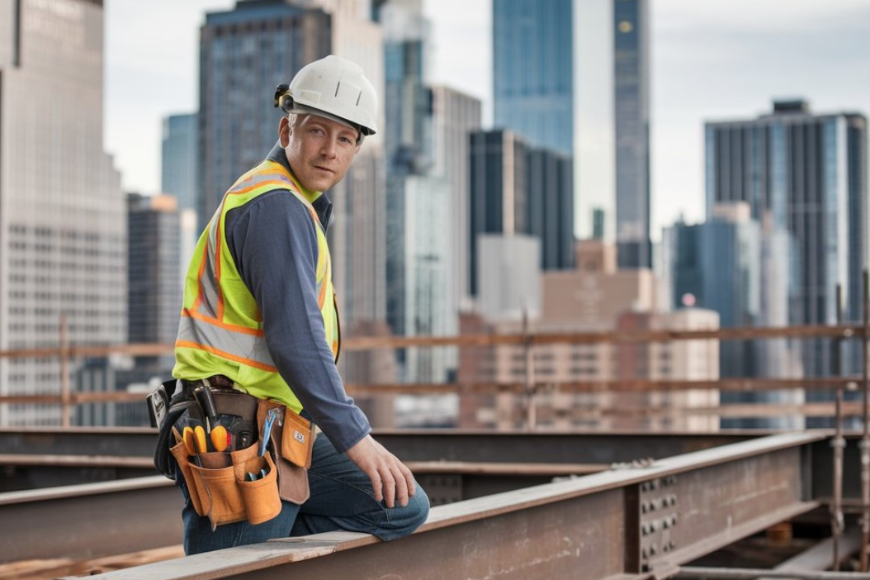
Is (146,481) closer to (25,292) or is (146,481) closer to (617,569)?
(617,569)

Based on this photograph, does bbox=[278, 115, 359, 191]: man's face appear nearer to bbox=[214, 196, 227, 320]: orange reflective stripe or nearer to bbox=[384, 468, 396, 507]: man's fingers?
bbox=[214, 196, 227, 320]: orange reflective stripe

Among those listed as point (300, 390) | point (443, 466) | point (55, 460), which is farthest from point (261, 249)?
point (55, 460)

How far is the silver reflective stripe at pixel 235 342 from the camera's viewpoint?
138 inches

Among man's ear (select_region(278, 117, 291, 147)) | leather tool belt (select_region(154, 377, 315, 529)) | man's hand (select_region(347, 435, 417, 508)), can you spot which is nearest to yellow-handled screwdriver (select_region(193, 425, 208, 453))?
leather tool belt (select_region(154, 377, 315, 529))

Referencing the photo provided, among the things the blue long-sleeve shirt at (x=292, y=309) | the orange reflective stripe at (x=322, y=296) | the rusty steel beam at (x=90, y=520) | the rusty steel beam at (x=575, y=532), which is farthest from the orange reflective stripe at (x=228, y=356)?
the rusty steel beam at (x=90, y=520)

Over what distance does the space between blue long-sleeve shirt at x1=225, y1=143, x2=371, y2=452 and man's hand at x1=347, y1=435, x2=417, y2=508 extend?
0.12 ft

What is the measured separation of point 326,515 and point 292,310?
749 millimetres

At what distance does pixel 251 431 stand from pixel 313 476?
0.32m

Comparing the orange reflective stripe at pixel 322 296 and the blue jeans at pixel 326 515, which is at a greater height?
the orange reflective stripe at pixel 322 296

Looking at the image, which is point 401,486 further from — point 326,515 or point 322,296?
point 322,296

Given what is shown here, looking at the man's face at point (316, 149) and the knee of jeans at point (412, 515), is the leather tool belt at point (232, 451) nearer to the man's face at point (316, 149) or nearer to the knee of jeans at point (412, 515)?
the knee of jeans at point (412, 515)

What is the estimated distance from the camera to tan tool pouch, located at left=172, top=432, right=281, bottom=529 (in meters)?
3.43

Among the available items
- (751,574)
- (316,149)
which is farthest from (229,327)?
(751,574)

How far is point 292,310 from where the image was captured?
3375 millimetres
